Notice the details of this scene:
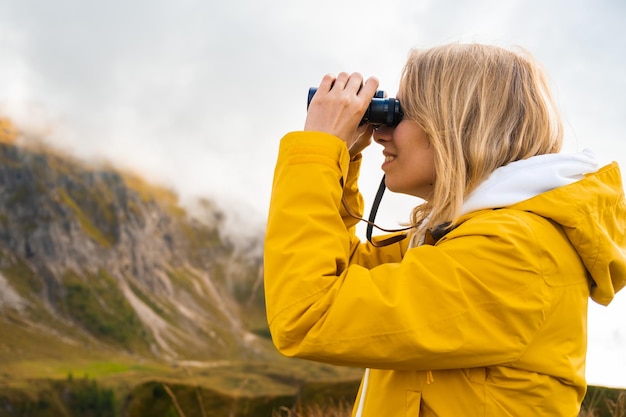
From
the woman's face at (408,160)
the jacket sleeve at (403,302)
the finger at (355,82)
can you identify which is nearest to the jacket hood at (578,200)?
the jacket sleeve at (403,302)

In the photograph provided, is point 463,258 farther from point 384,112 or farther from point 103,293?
point 103,293

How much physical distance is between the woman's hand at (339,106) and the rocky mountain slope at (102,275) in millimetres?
92526

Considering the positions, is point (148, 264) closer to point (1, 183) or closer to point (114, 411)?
point (1, 183)

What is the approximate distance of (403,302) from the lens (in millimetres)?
1862

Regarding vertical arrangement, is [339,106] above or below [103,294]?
above

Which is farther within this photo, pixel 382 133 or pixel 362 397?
pixel 382 133

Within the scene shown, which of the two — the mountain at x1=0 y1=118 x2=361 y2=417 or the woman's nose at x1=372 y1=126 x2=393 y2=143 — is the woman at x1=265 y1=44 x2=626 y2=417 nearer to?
the woman's nose at x1=372 y1=126 x2=393 y2=143

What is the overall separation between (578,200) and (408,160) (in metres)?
0.62

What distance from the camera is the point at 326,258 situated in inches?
78.3

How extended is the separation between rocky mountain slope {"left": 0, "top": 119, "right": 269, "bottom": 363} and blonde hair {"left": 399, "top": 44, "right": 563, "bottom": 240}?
3650 inches

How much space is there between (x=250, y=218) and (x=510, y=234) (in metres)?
162

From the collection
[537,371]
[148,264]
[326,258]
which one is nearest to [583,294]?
[537,371]

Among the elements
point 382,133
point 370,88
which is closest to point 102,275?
point 382,133

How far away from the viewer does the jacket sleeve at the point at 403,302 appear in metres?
1.85
